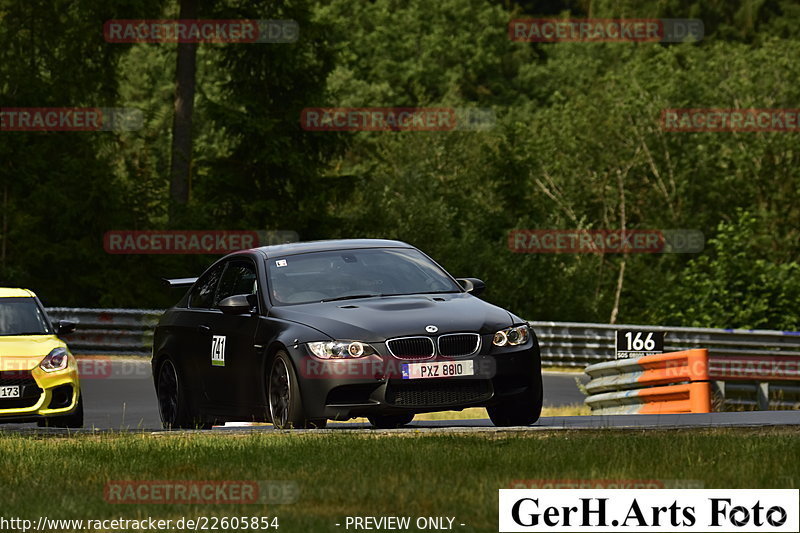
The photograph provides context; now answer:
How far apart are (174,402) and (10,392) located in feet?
5.10

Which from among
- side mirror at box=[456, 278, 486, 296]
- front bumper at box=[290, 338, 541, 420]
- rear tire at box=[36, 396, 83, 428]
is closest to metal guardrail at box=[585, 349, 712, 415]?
side mirror at box=[456, 278, 486, 296]

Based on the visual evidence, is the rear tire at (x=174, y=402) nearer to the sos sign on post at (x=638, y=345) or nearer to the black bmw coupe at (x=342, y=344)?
the black bmw coupe at (x=342, y=344)

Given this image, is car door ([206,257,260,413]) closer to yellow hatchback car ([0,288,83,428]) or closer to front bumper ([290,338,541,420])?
front bumper ([290,338,541,420])

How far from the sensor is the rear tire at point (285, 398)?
12594mm

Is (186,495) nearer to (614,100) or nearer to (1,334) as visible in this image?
(1,334)

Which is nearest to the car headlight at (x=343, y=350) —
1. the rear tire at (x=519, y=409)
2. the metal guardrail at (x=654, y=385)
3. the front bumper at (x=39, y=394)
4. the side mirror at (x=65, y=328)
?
the rear tire at (x=519, y=409)

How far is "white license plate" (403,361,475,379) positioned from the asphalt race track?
425 millimetres

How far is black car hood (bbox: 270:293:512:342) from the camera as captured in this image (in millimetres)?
12430

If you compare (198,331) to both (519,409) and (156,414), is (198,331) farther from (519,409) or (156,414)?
(156,414)

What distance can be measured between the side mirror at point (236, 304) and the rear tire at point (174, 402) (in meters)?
1.36

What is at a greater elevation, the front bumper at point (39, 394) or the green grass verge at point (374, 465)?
the green grass verge at point (374, 465)

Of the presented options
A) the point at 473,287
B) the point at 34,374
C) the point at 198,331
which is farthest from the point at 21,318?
the point at 473,287

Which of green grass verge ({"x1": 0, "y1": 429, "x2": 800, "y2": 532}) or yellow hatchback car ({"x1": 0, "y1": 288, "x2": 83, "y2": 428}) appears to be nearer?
green grass verge ({"x1": 0, "y1": 429, "x2": 800, "y2": 532})

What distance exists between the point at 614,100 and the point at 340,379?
1964 inches
